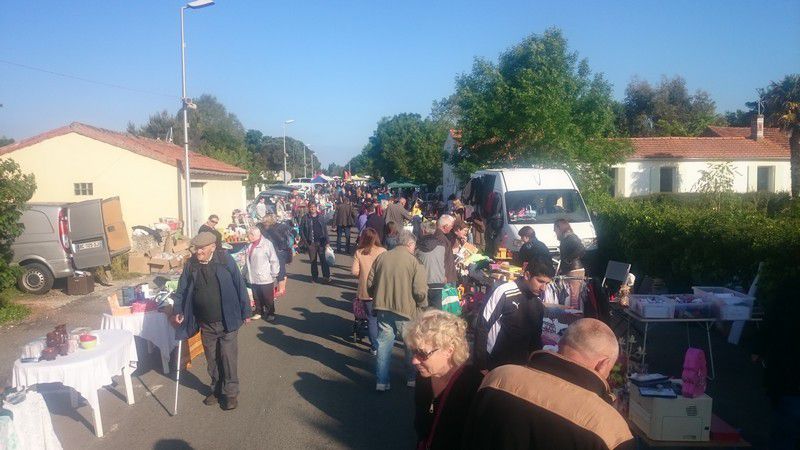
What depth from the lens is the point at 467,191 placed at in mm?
19062

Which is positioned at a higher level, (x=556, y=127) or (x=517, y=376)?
(x=556, y=127)

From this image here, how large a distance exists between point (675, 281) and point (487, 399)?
408 inches

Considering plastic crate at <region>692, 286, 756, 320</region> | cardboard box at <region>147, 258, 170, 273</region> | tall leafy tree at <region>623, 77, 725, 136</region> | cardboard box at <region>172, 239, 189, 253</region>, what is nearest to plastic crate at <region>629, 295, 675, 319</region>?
plastic crate at <region>692, 286, 756, 320</region>

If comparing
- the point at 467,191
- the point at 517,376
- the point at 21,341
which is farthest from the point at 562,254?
the point at 467,191

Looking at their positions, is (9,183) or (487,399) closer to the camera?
(487,399)

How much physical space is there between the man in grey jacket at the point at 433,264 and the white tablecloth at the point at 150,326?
11.0 feet

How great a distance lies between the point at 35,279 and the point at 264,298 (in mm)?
6354

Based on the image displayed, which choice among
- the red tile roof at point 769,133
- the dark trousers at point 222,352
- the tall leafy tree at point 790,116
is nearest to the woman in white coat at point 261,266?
the dark trousers at point 222,352

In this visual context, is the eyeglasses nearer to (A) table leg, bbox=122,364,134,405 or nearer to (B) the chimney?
(A) table leg, bbox=122,364,134,405

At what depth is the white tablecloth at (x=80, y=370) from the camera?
5.49 meters

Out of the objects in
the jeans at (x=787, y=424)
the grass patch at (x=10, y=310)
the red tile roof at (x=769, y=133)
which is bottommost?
the grass patch at (x=10, y=310)

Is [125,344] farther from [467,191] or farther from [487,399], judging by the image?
[467,191]

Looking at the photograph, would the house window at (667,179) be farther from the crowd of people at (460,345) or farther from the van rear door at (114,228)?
the van rear door at (114,228)

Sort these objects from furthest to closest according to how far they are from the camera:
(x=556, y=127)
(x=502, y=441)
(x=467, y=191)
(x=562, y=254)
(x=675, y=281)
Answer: (x=556, y=127) → (x=467, y=191) → (x=675, y=281) → (x=562, y=254) → (x=502, y=441)
